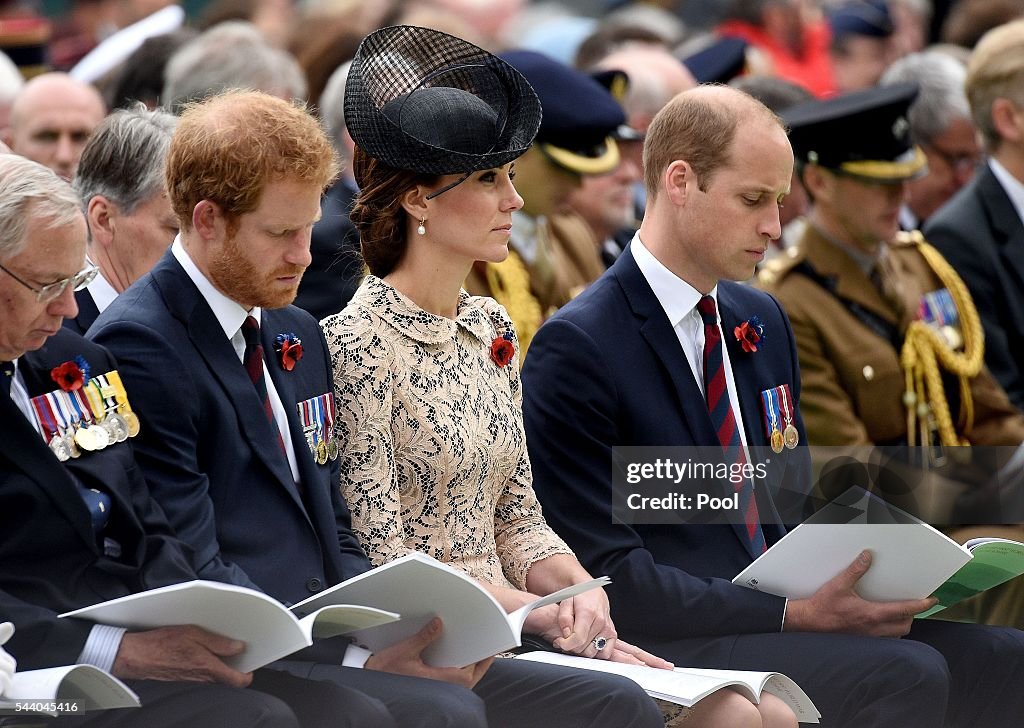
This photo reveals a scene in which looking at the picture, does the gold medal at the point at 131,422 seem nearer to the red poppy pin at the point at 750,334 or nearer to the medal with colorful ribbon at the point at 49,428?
the medal with colorful ribbon at the point at 49,428

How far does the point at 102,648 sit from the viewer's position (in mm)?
3100

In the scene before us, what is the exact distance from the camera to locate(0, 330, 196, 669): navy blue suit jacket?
10.2 feet

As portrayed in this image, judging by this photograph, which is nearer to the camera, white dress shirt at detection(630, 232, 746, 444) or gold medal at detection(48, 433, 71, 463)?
gold medal at detection(48, 433, 71, 463)

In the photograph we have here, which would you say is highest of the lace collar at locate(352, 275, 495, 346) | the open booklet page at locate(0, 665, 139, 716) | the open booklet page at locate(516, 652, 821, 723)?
the lace collar at locate(352, 275, 495, 346)

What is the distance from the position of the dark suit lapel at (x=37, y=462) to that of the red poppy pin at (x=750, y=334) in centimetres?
185

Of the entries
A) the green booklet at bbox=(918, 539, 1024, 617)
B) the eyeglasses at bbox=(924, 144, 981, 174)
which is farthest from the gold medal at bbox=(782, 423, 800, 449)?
the eyeglasses at bbox=(924, 144, 981, 174)

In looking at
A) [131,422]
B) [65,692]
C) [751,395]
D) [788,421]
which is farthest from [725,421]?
[65,692]

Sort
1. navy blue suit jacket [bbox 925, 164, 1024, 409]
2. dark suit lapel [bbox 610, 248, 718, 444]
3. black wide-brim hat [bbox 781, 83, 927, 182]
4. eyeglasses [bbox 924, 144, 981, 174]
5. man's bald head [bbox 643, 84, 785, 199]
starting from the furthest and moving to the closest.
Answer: eyeglasses [bbox 924, 144, 981, 174] < navy blue suit jacket [bbox 925, 164, 1024, 409] < black wide-brim hat [bbox 781, 83, 927, 182] < man's bald head [bbox 643, 84, 785, 199] < dark suit lapel [bbox 610, 248, 718, 444]

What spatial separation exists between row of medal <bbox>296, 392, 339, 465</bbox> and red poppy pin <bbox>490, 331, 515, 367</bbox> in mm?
463

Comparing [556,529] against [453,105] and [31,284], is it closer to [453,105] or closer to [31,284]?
[453,105]

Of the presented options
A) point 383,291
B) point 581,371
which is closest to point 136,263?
point 383,291

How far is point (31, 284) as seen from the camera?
10.6 ft

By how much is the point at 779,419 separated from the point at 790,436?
0.05 meters

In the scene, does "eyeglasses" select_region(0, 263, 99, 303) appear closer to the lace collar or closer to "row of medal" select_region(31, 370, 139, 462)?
"row of medal" select_region(31, 370, 139, 462)
